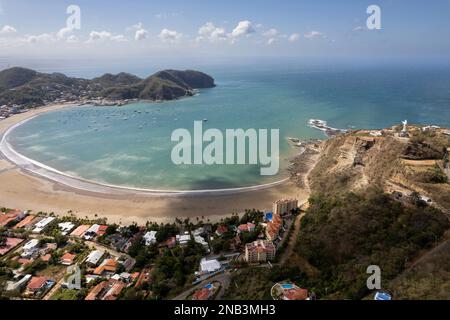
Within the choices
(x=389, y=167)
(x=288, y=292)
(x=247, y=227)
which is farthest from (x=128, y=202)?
(x=389, y=167)

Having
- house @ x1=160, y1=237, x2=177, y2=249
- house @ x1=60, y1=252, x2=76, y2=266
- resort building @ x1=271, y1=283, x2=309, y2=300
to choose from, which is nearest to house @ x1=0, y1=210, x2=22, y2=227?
house @ x1=60, y1=252, x2=76, y2=266

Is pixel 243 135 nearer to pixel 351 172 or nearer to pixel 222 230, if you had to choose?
pixel 351 172

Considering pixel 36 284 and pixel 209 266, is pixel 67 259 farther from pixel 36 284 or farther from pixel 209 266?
pixel 209 266

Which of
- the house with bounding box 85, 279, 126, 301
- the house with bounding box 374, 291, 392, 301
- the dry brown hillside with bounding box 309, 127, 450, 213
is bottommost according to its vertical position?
the house with bounding box 85, 279, 126, 301

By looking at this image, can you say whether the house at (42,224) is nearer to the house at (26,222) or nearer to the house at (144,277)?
the house at (26,222)

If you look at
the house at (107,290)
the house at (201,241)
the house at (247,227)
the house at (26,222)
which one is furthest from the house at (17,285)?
the house at (247,227)

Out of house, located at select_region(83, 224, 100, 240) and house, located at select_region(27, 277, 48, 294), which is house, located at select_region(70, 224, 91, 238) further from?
house, located at select_region(27, 277, 48, 294)
